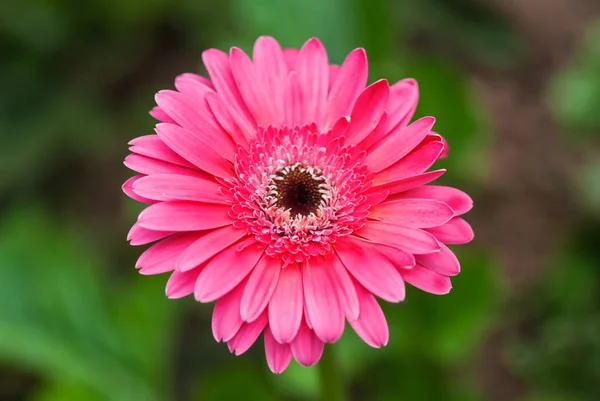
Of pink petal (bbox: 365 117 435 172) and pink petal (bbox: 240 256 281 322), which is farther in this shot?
pink petal (bbox: 365 117 435 172)

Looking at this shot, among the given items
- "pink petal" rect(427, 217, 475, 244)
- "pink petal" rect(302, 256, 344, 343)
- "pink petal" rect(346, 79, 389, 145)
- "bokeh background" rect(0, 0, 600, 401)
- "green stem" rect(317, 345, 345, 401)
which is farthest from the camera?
"bokeh background" rect(0, 0, 600, 401)

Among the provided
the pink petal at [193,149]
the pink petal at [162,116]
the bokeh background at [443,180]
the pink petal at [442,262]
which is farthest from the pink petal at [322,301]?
the bokeh background at [443,180]

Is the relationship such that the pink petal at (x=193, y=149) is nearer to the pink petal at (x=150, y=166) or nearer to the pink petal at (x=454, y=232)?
the pink petal at (x=150, y=166)

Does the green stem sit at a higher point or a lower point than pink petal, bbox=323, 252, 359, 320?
lower

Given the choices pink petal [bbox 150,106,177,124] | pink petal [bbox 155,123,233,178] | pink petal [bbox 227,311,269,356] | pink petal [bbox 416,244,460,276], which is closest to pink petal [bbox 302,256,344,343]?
pink petal [bbox 227,311,269,356]

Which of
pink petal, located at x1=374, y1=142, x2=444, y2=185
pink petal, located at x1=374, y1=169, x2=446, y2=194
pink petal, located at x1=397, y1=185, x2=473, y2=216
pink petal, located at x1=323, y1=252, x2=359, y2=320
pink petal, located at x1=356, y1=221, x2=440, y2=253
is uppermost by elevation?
pink petal, located at x1=374, y1=142, x2=444, y2=185

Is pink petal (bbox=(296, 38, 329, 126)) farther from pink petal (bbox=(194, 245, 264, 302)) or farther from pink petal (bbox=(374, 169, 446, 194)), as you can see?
pink petal (bbox=(194, 245, 264, 302))

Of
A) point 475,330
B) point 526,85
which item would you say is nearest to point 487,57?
point 526,85

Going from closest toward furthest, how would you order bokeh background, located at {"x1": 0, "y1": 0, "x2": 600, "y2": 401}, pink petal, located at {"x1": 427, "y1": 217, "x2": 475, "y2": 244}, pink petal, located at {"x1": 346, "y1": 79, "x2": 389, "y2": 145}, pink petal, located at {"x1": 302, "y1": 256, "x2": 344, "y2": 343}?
pink petal, located at {"x1": 302, "y1": 256, "x2": 344, "y2": 343} < pink petal, located at {"x1": 427, "y1": 217, "x2": 475, "y2": 244} < pink petal, located at {"x1": 346, "y1": 79, "x2": 389, "y2": 145} < bokeh background, located at {"x1": 0, "y1": 0, "x2": 600, "y2": 401}
